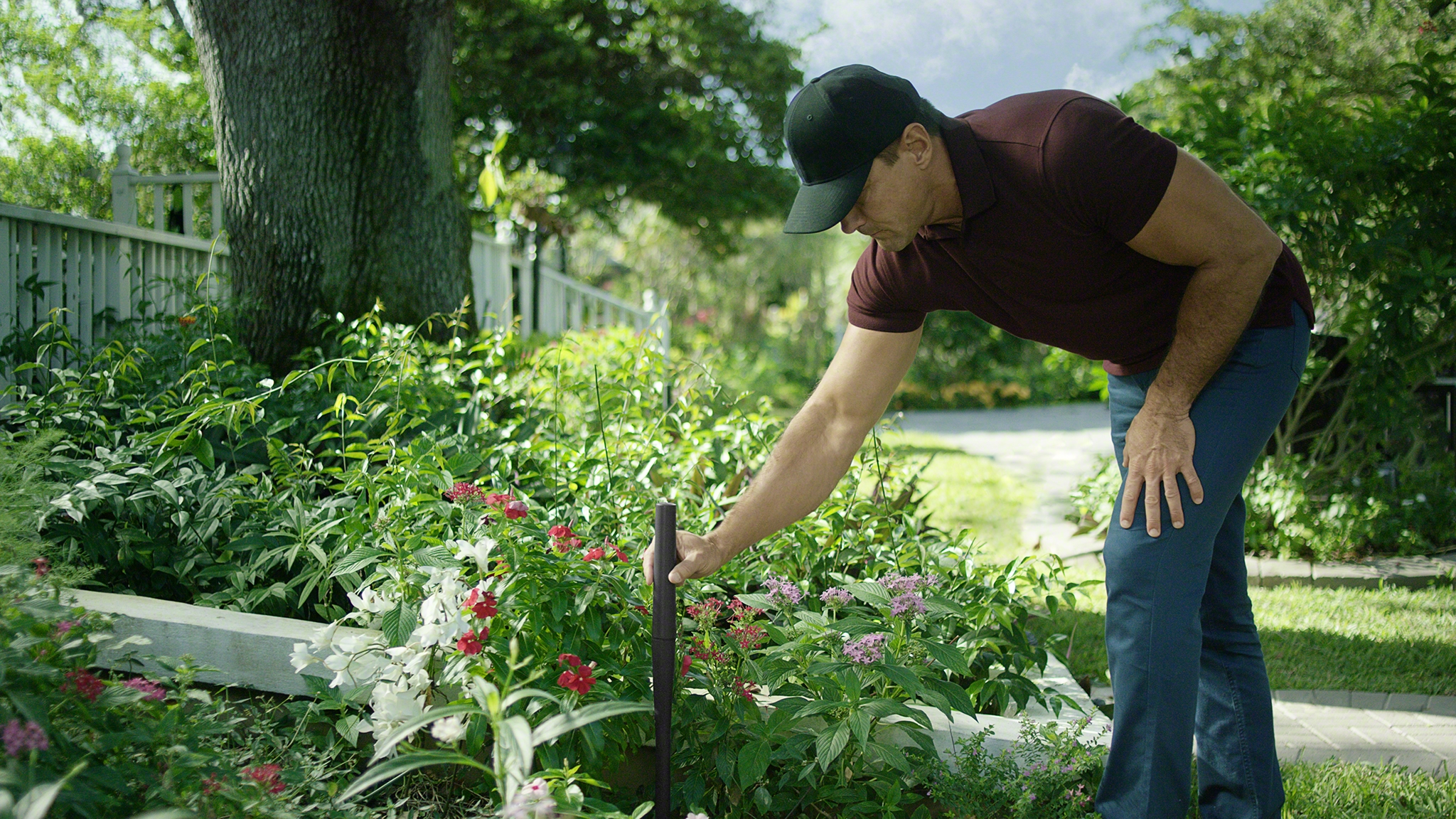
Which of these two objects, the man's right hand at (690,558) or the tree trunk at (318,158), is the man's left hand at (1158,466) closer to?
the man's right hand at (690,558)

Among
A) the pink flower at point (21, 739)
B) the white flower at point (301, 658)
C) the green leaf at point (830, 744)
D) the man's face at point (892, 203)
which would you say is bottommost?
the green leaf at point (830, 744)

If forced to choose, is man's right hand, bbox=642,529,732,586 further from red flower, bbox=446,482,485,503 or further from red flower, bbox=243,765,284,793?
red flower, bbox=243,765,284,793

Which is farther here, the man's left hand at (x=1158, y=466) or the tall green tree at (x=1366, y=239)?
the tall green tree at (x=1366, y=239)

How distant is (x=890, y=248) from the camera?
1.80 meters

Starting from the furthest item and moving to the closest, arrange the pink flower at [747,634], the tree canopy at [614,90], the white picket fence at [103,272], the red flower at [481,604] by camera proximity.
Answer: the tree canopy at [614,90] < the white picket fence at [103,272] < the pink flower at [747,634] < the red flower at [481,604]

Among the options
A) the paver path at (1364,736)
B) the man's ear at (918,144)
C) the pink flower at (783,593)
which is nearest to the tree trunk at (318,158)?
the pink flower at (783,593)

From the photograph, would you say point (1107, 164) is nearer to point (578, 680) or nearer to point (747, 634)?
point (747, 634)

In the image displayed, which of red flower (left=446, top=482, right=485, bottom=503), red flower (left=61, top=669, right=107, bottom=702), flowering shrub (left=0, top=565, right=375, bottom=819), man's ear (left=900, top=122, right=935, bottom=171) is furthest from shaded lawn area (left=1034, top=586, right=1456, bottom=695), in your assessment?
red flower (left=61, top=669, right=107, bottom=702)

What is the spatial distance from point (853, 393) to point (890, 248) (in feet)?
1.12

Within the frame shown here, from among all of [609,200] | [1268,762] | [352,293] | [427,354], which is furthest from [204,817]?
[609,200]

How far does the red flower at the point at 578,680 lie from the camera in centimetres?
146

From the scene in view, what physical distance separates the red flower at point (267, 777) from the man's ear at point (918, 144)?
55.9 inches

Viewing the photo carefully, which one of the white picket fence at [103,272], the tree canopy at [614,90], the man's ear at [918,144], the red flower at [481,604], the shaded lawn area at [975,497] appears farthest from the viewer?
the tree canopy at [614,90]

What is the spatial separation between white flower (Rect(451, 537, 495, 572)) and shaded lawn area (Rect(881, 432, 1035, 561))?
8.15 feet
